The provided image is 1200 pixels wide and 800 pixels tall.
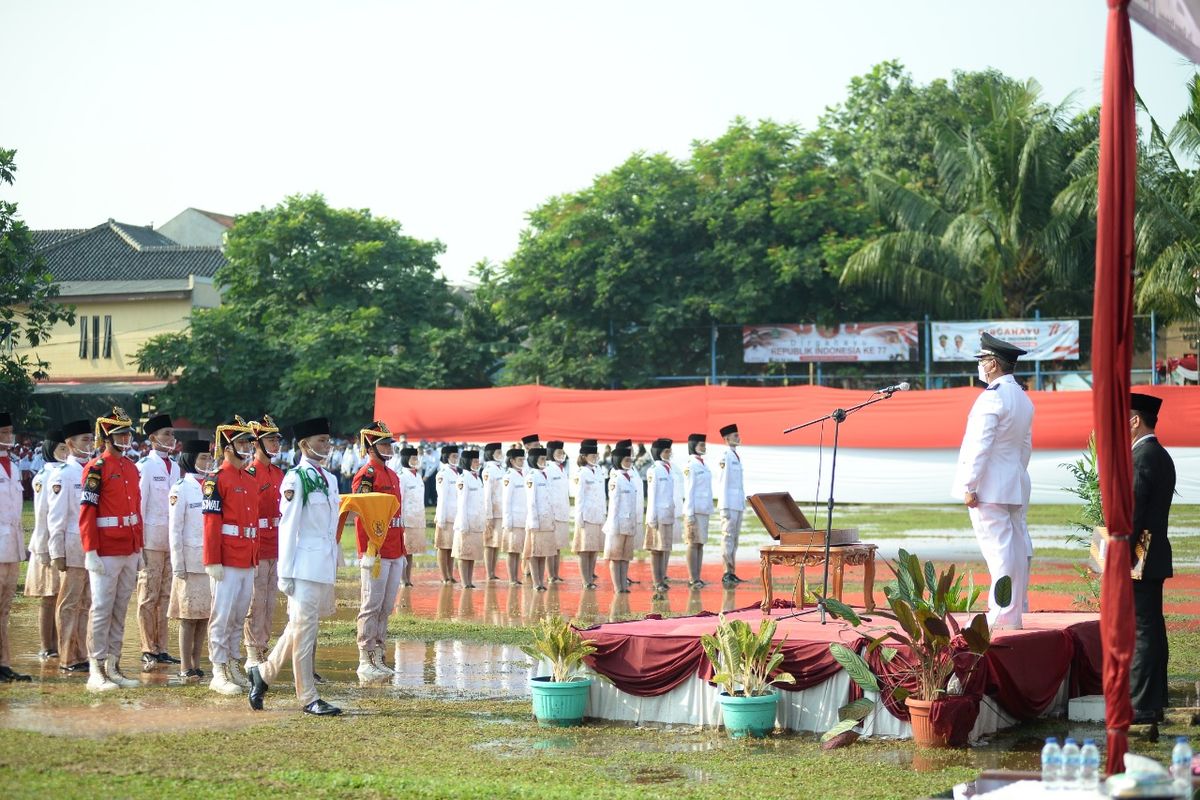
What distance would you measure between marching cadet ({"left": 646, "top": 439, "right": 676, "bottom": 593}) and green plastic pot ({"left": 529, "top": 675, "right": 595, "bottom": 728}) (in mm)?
8339

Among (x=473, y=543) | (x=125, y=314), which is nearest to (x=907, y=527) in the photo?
(x=473, y=543)

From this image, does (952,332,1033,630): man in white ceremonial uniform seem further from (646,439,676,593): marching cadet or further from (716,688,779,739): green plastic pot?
(646,439,676,593): marching cadet

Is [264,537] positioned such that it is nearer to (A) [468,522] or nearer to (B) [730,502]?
(A) [468,522]

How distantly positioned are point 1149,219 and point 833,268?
910 centimetres

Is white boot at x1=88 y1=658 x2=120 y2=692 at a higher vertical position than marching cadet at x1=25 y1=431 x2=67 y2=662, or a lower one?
lower

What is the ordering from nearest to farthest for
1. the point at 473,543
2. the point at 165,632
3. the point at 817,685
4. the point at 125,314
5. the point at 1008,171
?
the point at 817,685
the point at 165,632
the point at 473,543
the point at 1008,171
the point at 125,314

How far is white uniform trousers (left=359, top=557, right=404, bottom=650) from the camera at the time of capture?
35.2ft

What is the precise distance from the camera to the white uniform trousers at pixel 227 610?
9.90 metres

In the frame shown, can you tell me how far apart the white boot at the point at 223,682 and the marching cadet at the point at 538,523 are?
293 inches

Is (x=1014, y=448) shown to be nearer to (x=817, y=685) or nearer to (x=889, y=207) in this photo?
(x=817, y=685)

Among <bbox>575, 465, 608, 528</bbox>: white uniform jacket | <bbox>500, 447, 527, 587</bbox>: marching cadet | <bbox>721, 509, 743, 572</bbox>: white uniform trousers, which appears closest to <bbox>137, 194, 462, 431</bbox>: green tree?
<bbox>500, 447, 527, 587</bbox>: marching cadet

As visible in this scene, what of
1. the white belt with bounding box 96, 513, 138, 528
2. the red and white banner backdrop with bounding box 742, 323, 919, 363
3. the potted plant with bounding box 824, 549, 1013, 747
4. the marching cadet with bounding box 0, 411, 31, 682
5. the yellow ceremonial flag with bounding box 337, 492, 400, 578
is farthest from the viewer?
the red and white banner backdrop with bounding box 742, 323, 919, 363

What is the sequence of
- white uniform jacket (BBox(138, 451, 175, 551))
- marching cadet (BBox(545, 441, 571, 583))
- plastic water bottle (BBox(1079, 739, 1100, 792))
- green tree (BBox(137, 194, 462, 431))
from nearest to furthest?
plastic water bottle (BBox(1079, 739, 1100, 792)) → white uniform jacket (BBox(138, 451, 175, 551)) → marching cadet (BBox(545, 441, 571, 583)) → green tree (BBox(137, 194, 462, 431))

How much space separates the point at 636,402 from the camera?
22.5 meters
